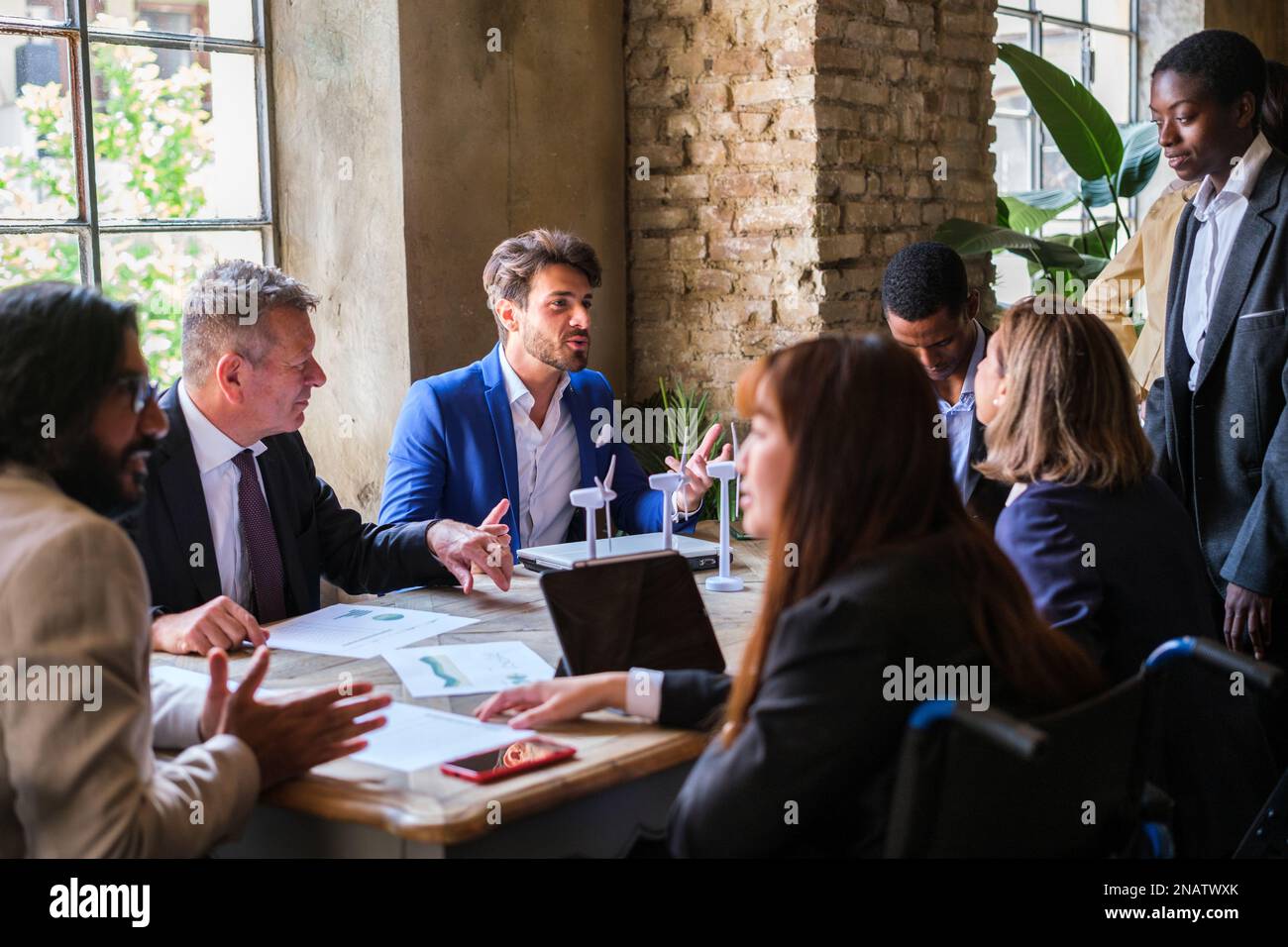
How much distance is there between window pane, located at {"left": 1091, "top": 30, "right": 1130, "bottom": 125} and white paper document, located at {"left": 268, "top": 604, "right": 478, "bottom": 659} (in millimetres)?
6078

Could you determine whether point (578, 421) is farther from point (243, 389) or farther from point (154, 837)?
point (154, 837)

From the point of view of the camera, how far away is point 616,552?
3.27 meters

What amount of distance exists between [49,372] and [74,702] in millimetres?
433

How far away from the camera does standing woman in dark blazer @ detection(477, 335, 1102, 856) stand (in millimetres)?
1613

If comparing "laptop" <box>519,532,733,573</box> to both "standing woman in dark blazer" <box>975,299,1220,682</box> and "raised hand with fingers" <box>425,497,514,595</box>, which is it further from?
"standing woman in dark blazer" <box>975,299,1220,682</box>

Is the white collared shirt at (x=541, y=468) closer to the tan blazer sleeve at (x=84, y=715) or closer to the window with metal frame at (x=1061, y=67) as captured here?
the tan blazer sleeve at (x=84, y=715)

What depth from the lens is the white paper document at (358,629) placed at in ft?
8.59

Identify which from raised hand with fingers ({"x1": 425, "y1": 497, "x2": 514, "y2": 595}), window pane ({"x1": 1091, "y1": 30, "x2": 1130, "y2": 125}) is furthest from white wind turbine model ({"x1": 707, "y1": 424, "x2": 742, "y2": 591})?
window pane ({"x1": 1091, "y1": 30, "x2": 1130, "y2": 125})

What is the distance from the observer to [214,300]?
10.1 feet

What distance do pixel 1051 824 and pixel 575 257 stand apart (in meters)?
2.67

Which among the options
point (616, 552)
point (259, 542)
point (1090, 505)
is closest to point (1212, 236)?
point (1090, 505)

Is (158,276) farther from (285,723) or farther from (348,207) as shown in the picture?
(285,723)

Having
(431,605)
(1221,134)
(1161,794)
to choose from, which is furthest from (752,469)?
(1221,134)
